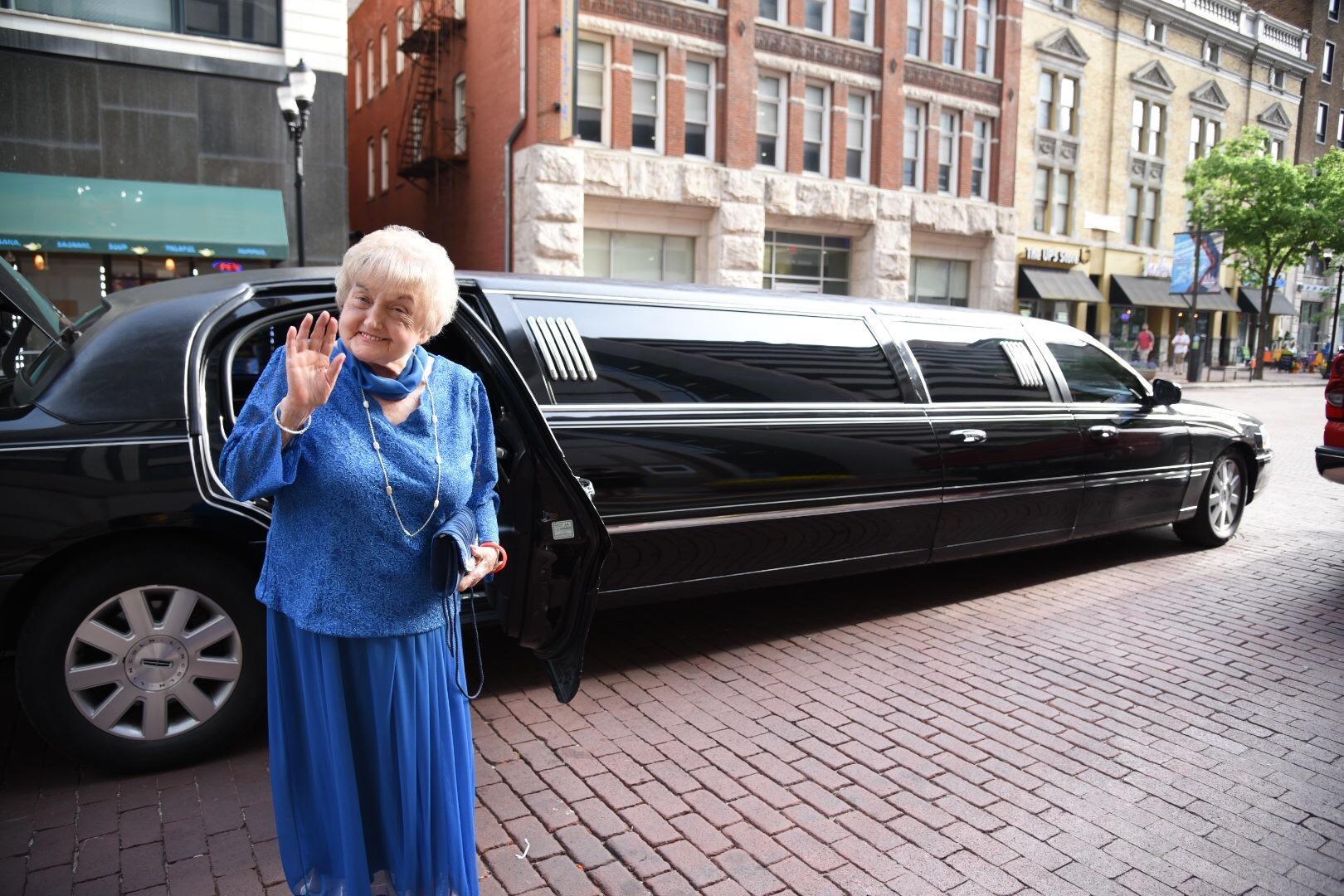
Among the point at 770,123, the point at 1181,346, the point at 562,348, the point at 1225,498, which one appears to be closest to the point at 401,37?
the point at 770,123

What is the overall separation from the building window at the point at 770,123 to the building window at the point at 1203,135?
22672mm

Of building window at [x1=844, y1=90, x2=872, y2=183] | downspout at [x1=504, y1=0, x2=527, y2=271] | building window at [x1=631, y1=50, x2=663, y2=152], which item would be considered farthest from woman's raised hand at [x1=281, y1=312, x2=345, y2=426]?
building window at [x1=844, y1=90, x2=872, y2=183]

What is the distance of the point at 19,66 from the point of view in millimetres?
14703

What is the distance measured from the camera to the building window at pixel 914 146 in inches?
1067

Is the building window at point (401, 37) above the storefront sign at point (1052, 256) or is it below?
above

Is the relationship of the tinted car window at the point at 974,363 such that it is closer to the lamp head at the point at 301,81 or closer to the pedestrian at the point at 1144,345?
the lamp head at the point at 301,81

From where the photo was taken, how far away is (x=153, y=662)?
315cm

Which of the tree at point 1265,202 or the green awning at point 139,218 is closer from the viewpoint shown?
the green awning at point 139,218

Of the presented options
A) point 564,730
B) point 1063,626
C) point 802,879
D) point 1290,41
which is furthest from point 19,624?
point 1290,41

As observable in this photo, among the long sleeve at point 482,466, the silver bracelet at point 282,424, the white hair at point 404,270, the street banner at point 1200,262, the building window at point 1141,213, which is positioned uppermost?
the building window at point 1141,213

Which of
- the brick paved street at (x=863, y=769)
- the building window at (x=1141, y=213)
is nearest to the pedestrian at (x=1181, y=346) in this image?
the building window at (x=1141, y=213)

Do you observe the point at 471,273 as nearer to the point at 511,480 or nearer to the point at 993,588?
the point at 511,480

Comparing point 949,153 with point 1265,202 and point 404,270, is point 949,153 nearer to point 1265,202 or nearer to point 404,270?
point 1265,202

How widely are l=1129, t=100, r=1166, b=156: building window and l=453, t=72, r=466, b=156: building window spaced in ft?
81.2
